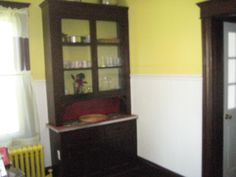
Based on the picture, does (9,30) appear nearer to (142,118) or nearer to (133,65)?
(133,65)

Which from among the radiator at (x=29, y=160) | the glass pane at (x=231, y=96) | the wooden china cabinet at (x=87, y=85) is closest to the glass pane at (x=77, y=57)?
the wooden china cabinet at (x=87, y=85)

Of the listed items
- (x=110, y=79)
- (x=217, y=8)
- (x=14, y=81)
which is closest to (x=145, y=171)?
(x=110, y=79)

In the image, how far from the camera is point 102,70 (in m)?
3.59

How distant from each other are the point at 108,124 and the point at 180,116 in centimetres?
96

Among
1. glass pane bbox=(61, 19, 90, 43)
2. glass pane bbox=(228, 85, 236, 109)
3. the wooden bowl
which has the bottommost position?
the wooden bowl

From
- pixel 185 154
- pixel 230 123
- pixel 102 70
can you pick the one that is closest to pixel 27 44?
pixel 102 70

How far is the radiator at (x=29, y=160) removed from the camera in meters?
2.95

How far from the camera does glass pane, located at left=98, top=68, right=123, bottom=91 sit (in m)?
3.57

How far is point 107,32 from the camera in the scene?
3.63 metres

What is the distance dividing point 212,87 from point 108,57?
5.06 ft

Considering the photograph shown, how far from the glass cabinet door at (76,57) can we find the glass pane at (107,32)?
19 centimetres

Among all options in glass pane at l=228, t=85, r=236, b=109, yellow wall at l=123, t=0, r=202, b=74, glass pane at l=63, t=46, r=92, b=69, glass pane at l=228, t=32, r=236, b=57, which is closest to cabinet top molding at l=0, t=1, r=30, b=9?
glass pane at l=63, t=46, r=92, b=69

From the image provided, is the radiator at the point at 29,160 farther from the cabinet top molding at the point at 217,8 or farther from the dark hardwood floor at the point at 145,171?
the cabinet top molding at the point at 217,8

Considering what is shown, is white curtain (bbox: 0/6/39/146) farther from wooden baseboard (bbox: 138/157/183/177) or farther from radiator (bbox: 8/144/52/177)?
wooden baseboard (bbox: 138/157/183/177)
